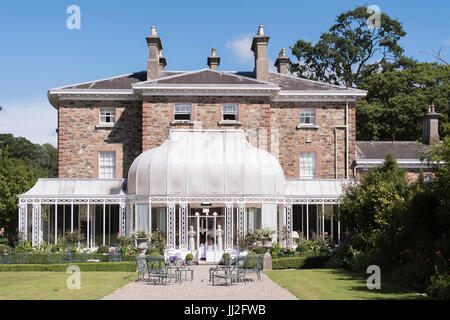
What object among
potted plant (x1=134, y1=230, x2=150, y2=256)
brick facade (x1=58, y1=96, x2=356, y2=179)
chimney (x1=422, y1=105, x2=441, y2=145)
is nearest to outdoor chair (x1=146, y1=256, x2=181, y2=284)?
potted plant (x1=134, y1=230, x2=150, y2=256)

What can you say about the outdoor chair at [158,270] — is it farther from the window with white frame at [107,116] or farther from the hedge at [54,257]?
the window with white frame at [107,116]

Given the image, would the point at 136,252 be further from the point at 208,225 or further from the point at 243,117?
the point at 243,117

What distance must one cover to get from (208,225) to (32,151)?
174ft

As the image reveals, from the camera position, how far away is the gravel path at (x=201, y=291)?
14.8 meters

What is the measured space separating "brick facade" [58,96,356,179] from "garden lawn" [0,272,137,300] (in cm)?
1119

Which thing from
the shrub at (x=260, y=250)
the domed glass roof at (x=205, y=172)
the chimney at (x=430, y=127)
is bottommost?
the shrub at (x=260, y=250)

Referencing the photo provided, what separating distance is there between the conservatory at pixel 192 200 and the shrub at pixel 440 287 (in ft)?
41.8

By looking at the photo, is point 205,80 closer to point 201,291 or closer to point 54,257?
point 54,257

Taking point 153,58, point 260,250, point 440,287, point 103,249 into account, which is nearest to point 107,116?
point 153,58

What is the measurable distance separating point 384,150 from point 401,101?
11564 mm

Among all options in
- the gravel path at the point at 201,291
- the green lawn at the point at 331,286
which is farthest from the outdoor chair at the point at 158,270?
the green lawn at the point at 331,286

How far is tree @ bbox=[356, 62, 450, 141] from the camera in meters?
44.2
